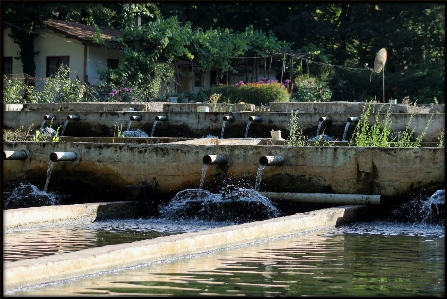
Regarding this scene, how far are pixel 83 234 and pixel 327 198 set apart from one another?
139 inches

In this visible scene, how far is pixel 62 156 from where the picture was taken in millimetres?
13180

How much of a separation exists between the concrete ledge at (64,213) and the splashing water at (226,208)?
603 mm

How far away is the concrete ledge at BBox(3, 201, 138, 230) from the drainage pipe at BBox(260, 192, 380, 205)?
1977 mm

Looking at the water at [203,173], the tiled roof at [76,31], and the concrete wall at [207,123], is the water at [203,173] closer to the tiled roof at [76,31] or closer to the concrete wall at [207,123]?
the concrete wall at [207,123]

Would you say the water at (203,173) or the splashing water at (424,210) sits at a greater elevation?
the water at (203,173)

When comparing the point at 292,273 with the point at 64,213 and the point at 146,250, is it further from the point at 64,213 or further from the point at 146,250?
the point at 64,213

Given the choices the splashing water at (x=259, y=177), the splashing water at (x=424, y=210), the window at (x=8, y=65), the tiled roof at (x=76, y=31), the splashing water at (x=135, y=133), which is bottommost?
the splashing water at (x=424, y=210)

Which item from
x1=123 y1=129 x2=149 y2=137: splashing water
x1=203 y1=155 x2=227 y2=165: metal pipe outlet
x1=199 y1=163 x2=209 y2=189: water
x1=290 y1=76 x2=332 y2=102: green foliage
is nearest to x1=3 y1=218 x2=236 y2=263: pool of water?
x1=203 y1=155 x2=227 y2=165: metal pipe outlet

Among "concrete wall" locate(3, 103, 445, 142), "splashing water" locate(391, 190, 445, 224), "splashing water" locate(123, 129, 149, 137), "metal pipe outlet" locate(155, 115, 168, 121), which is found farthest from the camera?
"metal pipe outlet" locate(155, 115, 168, 121)

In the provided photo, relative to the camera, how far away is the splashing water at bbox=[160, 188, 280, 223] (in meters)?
12.1

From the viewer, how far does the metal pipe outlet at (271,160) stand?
12094 mm

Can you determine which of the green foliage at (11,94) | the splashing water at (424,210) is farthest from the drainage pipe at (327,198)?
the green foliage at (11,94)

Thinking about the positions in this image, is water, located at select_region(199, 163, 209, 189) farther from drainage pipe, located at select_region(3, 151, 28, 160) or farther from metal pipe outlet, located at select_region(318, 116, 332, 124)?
metal pipe outlet, located at select_region(318, 116, 332, 124)

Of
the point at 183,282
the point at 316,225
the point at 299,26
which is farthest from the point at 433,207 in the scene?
the point at 299,26
